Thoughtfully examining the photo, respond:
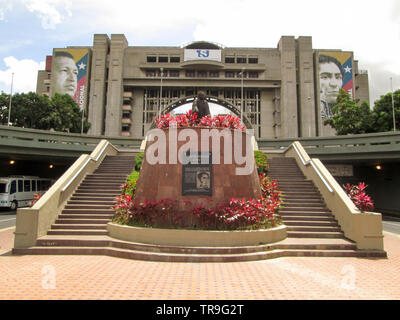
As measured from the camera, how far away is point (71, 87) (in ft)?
187

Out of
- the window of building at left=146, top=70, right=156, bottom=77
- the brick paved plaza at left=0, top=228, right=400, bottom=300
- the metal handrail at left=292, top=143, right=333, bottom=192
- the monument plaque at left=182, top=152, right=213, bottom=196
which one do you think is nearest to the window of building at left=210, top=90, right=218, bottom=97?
the window of building at left=146, top=70, right=156, bottom=77

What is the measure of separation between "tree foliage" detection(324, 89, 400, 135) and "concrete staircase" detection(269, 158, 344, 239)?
2362cm

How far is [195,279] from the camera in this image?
6.19 meters

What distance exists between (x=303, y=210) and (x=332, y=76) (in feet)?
174

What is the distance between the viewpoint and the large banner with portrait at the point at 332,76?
55281 mm

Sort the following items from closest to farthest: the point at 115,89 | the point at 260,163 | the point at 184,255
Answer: the point at 184,255 < the point at 260,163 < the point at 115,89

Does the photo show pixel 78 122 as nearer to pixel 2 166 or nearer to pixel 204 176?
pixel 2 166

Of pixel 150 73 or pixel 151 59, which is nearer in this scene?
pixel 150 73

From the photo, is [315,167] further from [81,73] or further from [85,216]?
[81,73]

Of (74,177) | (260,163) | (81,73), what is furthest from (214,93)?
(74,177)

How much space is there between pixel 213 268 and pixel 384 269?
439cm

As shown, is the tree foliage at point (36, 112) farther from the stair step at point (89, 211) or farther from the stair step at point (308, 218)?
the stair step at point (308, 218)

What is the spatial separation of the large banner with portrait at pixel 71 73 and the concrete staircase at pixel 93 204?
46.8 metres

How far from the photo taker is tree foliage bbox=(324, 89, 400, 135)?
108ft
